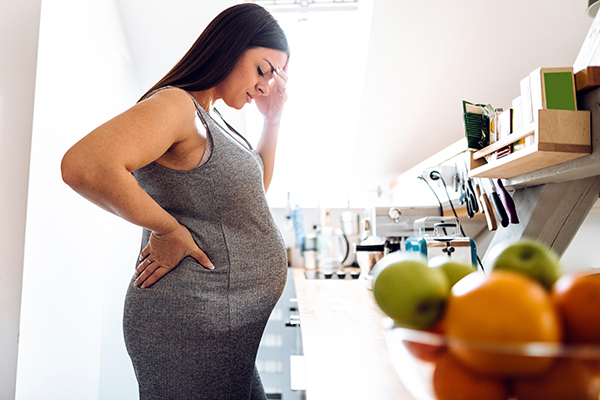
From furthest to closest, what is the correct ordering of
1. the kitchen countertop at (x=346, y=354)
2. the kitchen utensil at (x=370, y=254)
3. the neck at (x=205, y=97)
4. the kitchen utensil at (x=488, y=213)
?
the kitchen utensil at (x=370, y=254) → the kitchen utensil at (x=488, y=213) → the neck at (x=205, y=97) → the kitchen countertop at (x=346, y=354)

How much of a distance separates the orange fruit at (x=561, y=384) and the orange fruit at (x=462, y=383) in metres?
0.01

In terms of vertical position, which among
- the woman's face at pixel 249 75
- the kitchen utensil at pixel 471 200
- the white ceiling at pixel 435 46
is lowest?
the kitchen utensil at pixel 471 200

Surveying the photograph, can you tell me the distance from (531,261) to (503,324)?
0.11 m

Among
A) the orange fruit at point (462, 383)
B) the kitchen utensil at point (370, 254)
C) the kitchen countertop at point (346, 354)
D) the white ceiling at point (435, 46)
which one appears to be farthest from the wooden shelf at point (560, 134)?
the white ceiling at point (435, 46)

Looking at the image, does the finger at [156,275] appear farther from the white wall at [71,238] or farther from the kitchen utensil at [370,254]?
the kitchen utensil at [370,254]

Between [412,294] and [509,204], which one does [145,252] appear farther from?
[509,204]

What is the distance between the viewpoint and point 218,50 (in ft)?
2.67

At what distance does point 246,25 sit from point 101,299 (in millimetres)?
1651

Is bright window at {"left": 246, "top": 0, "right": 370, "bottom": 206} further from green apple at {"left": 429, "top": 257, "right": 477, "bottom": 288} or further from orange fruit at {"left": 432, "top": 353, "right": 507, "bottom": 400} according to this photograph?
orange fruit at {"left": 432, "top": 353, "right": 507, "bottom": 400}

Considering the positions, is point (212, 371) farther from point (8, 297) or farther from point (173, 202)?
point (8, 297)

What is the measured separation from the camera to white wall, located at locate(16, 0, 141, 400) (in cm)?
143

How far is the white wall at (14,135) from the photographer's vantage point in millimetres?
1362

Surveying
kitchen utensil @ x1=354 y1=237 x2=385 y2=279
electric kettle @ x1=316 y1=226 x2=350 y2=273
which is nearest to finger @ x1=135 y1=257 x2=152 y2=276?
kitchen utensil @ x1=354 y1=237 x2=385 y2=279

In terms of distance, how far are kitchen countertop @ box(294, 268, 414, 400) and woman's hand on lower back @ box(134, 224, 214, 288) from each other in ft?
0.89
